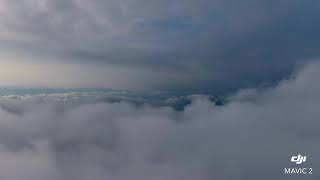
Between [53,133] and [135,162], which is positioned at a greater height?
[53,133]

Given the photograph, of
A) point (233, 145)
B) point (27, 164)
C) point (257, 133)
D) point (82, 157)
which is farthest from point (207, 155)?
point (27, 164)

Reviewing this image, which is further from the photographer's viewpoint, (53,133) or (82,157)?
(82,157)

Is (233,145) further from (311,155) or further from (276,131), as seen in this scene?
(311,155)

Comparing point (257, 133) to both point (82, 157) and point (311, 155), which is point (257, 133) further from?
point (82, 157)

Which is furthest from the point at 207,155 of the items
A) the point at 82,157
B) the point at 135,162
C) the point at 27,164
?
the point at 27,164

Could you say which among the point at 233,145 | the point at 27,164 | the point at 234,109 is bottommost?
the point at 27,164

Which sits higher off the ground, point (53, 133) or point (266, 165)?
point (53, 133)

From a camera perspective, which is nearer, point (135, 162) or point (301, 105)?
point (301, 105)

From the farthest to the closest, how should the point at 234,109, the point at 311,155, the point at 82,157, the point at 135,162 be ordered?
the point at 82,157 → the point at 135,162 → the point at 234,109 → the point at 311,155

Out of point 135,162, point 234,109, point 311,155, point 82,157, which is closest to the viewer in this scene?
point 311,155
